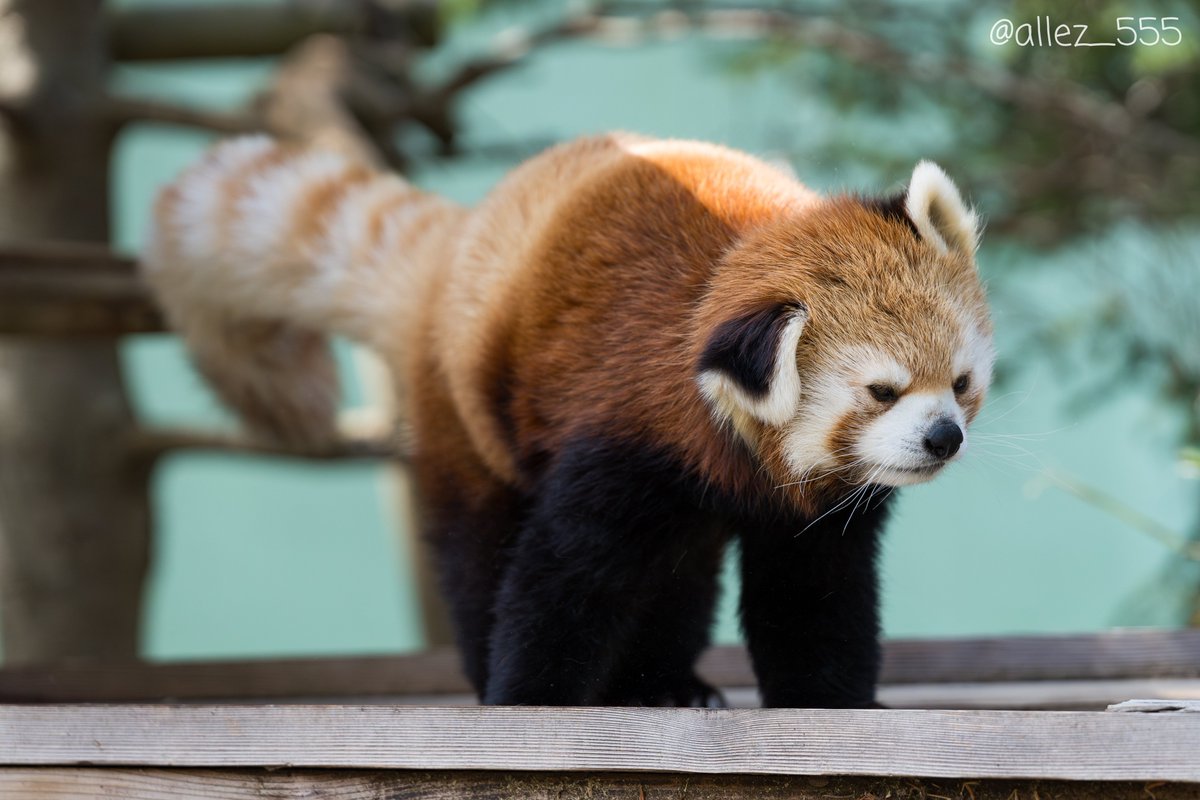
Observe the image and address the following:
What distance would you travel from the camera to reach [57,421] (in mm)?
4219

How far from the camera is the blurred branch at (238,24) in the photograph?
16.1 ft

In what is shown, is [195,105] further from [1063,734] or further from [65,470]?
[1063,734]

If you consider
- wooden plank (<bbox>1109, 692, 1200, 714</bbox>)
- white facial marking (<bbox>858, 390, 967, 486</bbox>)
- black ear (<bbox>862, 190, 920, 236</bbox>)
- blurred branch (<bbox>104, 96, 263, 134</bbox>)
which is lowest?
blurred branch (<bbox>104, 96, 263, 134</bbox>)

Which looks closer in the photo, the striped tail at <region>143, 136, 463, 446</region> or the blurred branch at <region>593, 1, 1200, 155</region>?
the striped tail at <region>143, 136, 463, 446</region>

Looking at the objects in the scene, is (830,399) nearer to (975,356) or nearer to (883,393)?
(883,393)

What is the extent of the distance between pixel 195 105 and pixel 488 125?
5.73ft

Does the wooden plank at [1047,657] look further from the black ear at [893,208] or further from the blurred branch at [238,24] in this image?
the blurred branch at [238,24]

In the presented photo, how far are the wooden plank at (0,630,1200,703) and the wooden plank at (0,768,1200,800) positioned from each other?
3.36 feet

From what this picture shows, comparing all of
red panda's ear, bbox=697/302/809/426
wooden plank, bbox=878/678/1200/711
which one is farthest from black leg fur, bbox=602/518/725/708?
red panda's ear, bbox=697/302/809/426

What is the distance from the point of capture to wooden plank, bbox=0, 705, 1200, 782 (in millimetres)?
1637

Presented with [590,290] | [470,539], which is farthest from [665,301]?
[470,539]

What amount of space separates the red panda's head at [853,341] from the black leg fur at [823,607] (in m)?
0.18

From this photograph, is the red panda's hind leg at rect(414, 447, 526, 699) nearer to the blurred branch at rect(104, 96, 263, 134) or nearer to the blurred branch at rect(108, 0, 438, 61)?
the blurred branch at rect(104, 96, 263, 134)

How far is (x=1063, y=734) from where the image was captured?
5.40ft
